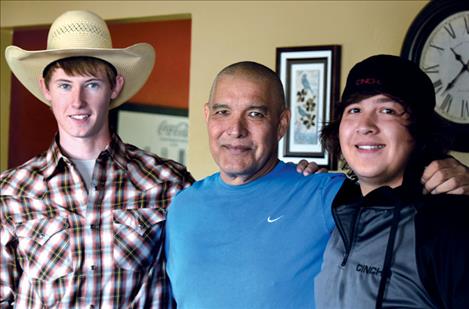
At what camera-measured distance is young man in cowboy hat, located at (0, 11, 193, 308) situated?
242cm

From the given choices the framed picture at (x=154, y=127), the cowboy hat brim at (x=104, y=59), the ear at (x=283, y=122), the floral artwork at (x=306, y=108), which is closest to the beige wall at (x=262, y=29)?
the floral artwork at (x=306, y=108)

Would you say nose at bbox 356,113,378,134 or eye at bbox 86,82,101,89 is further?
Answer: eye at bbox 86,82,101,89

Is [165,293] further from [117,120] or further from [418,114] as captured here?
[117,120]

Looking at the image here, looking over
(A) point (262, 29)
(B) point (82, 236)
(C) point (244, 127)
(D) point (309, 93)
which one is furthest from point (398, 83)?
(A) point (262, 29)

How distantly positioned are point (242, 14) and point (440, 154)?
8.49ft

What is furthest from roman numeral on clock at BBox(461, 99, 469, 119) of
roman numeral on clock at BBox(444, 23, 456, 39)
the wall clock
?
roman numeral on clock at BBox(444, 23, 456, 39)

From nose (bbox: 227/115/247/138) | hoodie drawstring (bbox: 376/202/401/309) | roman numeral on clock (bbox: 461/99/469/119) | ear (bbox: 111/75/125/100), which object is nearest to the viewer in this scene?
hoodie drawstring (bbox: 376/202/401/309)

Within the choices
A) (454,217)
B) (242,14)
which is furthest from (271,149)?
(242,14)

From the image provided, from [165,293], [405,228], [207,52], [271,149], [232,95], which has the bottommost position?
[165,293]

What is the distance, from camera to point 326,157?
3.96m

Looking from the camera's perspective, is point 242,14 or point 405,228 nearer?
point 405,228

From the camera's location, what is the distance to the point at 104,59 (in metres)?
2.62

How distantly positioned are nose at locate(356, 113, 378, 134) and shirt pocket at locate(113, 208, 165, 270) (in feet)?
2.89

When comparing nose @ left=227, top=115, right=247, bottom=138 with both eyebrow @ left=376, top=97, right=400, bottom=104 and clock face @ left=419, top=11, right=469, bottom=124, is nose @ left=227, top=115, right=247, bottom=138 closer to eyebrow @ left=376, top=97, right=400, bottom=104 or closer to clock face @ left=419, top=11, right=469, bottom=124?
eyebrow @ left=376, top=97, right=400, bottom=104
